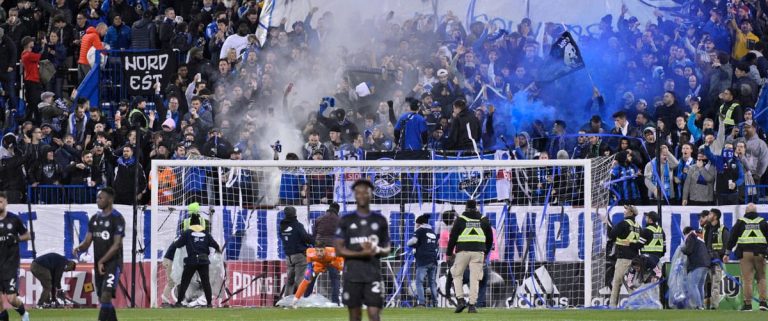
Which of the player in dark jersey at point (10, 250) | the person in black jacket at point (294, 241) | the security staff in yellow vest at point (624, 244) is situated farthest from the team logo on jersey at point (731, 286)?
the player in dark jersey at point (10, 250)

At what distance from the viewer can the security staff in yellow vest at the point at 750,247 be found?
25328 mm

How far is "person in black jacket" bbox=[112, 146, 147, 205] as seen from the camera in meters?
27.1

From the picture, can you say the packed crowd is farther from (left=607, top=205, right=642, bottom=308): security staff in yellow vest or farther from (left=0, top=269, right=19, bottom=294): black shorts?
(left=0, top=269, right=19, bottom=294): black shorts

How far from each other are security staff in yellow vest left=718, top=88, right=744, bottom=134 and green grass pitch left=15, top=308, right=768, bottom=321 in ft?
13.3

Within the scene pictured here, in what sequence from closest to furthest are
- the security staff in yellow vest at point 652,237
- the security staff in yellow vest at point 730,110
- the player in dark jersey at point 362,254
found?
1. the player in dark jersey at point 362,254
2. the security staff in yellow vest at point 652,237
3. the security staff in yellow vest at point 730,110

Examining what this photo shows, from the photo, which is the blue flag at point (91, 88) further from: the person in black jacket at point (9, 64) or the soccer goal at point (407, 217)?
the soccer goal at point (407, 217)

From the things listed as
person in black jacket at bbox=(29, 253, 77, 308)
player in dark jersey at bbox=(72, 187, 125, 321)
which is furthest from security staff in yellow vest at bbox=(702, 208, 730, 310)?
player in dark jersey at bbox=(72, 187, 125, 321)

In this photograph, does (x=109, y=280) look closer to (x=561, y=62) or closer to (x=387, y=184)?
(x=387, y=184)

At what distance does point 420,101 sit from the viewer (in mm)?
28578

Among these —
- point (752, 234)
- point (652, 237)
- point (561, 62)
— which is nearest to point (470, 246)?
point (652, 237)

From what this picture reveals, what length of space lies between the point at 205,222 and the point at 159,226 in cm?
90

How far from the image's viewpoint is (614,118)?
27.2 metres

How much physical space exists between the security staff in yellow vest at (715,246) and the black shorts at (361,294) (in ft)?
41.2

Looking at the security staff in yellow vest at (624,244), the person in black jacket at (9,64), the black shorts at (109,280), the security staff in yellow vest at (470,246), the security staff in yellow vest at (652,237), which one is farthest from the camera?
the person in black jacket at (9,64)
